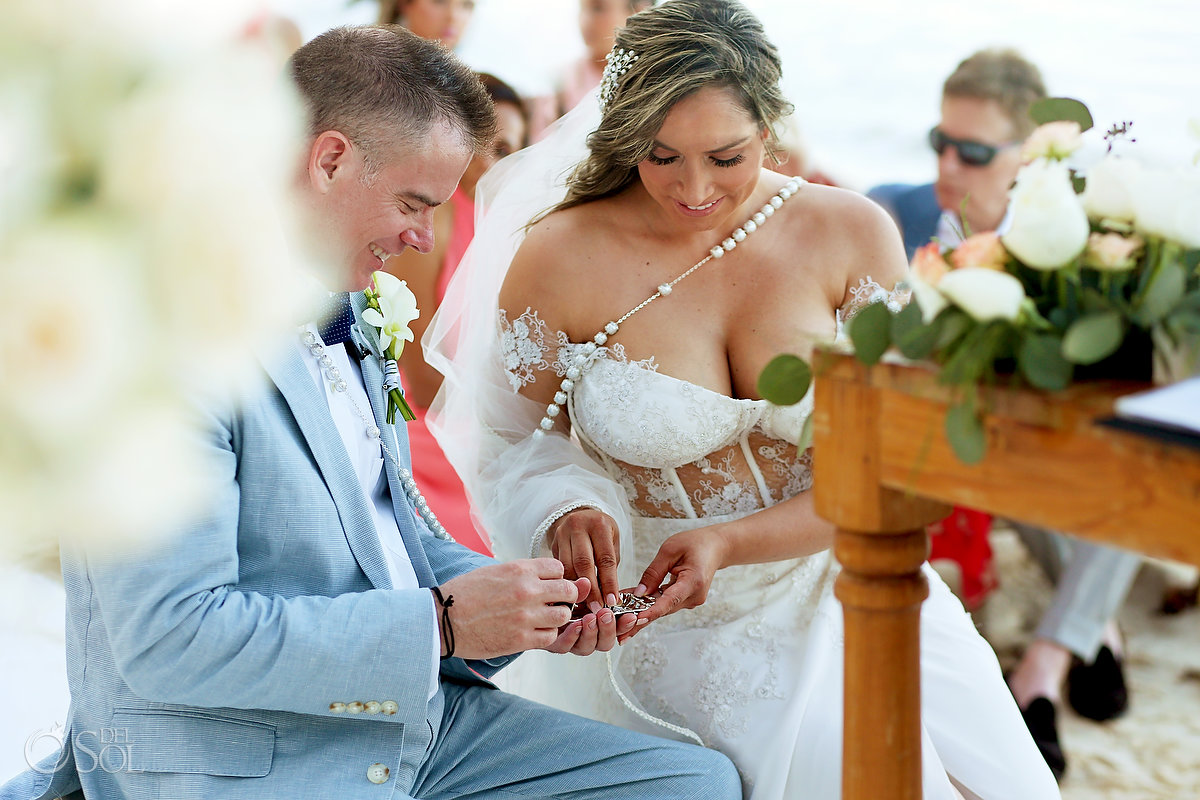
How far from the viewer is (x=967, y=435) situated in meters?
0.90

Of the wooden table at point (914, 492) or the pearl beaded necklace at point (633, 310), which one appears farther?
the pearl beaded necklace at point (633, 310)

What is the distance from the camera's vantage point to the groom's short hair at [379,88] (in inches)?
57.5

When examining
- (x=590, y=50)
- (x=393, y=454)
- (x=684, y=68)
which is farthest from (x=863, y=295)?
(x=590, y=50)

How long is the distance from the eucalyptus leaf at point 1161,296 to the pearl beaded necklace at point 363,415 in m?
1.07

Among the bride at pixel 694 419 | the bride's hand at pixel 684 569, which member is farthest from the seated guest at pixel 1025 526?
the bride's hand at pixel 684 569

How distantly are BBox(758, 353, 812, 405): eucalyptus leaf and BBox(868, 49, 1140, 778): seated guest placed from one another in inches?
72.0

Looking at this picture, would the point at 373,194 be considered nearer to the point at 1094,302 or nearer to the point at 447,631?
the point at 447,631

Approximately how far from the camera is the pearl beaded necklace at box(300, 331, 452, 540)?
1567 millimetres

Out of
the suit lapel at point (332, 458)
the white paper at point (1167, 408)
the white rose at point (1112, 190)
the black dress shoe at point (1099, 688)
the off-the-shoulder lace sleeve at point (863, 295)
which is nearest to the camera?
the white paper at point (1167, 408)

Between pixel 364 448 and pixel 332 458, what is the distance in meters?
0.22

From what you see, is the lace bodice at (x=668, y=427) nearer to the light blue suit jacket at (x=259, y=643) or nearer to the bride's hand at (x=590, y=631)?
the bride's hand at (x=590, y=631)

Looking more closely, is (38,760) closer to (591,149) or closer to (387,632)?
(387,632)

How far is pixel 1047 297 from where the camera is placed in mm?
984

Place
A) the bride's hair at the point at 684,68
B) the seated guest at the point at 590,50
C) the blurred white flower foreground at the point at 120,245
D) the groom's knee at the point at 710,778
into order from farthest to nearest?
1. the seated guest at the point at 590,50
2. the bride's hair at the point at 684,68
3. the groom's knee at the point at 710,778
4. the blurred white flower foreground at the point at 120,245
